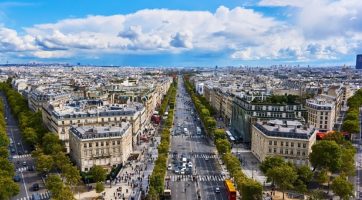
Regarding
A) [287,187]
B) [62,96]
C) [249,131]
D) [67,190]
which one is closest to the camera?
[67,190]

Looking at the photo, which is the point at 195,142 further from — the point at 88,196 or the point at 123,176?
the point at 88,196

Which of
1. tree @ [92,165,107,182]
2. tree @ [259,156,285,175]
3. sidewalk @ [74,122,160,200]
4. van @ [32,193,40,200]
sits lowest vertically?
sidewalk @ [74,122,160,200]

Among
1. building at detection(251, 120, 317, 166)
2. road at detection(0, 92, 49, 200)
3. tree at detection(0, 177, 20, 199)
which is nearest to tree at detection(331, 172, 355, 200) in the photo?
building at detection(251, 120, 317, 166)

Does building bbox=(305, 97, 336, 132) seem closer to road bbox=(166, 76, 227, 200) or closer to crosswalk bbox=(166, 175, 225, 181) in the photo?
road bbox=(166, 76, 227, 200)

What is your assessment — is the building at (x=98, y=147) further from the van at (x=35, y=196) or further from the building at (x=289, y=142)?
the building at (x=289, y=142)

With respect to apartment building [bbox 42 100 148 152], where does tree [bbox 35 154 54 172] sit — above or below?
below

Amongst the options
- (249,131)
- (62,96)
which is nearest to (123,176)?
→ (249,131)
